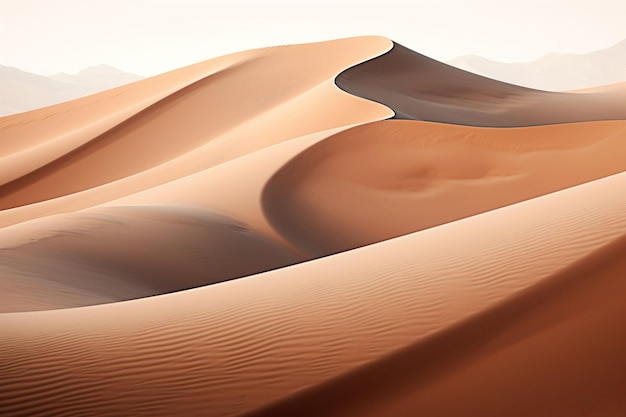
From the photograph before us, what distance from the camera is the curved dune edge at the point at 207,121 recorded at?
15.0 meters

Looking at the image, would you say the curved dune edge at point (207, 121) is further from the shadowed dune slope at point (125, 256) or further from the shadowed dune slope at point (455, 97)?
the shadowed dune slope at point (125, 256)

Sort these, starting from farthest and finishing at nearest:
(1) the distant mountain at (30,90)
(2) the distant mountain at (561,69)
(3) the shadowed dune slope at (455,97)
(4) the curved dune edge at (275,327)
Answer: (2) the distant mountain at (561,69)
(1) the distant mountain at (30,90)
(3) the shadowed dune slope at (455,97)
(4) the curved dune edge at (275,327)

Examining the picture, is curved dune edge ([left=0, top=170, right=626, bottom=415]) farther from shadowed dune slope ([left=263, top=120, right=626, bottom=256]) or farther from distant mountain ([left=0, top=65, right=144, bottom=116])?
distant mountain ([left=0, top=65, right=144, bottom=116])

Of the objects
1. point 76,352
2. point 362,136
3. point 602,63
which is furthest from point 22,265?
point 602,63

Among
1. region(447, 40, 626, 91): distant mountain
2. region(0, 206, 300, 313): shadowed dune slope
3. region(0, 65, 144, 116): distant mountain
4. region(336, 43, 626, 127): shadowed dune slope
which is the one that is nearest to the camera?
region(0, 206, 300, 313): shadowed dune slope

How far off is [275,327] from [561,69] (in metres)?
190

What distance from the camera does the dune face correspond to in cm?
286

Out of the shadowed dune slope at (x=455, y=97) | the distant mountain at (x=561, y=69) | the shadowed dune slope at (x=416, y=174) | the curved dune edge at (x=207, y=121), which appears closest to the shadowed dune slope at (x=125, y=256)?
the shadowed dune slope at (x=416, y=174)

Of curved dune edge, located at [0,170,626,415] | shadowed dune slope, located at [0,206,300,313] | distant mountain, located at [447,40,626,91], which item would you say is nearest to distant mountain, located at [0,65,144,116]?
distant mountain, located at [447,40,626,91]

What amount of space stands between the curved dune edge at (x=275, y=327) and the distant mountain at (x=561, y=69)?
170m

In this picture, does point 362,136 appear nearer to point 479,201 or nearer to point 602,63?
point 479,201

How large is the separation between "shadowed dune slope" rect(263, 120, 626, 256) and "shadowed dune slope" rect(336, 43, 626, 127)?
1.21 m

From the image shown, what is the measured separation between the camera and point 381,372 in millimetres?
2936

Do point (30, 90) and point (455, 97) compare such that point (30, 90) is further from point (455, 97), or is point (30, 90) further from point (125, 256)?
point (125, 256)
